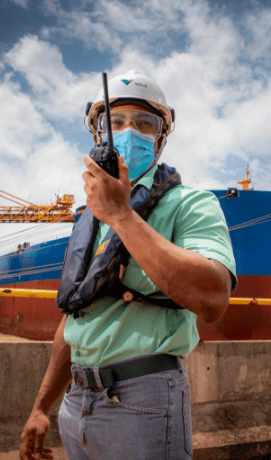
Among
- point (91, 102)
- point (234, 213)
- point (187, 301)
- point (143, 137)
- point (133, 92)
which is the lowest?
point (187, 301)

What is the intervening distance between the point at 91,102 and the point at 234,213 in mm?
8686

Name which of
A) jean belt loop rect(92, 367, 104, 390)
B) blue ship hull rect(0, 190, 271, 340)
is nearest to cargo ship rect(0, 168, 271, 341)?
blue ship hull rect(0, 190, 271, 340)

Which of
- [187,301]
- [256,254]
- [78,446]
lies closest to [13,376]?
[78,446]

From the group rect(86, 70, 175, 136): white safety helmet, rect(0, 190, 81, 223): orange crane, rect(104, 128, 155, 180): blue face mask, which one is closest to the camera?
rect(104, 128, 155, 180): blue face mask

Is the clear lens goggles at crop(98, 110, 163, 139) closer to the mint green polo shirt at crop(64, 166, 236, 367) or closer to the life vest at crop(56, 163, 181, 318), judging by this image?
the life vest at crop(56, 163, 181, 318)

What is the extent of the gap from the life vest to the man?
0.04 metres

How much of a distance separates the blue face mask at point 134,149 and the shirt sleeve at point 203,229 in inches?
14.0

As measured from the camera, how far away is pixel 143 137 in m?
1.69

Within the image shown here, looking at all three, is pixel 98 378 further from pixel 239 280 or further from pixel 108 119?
pixel 239 280

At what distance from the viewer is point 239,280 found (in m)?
9.06

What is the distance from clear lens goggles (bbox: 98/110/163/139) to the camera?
1.70 meters

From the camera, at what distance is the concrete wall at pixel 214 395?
2732 millimetres

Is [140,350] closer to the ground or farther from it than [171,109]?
closer to the ground

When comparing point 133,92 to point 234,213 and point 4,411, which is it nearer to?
point 4,411
